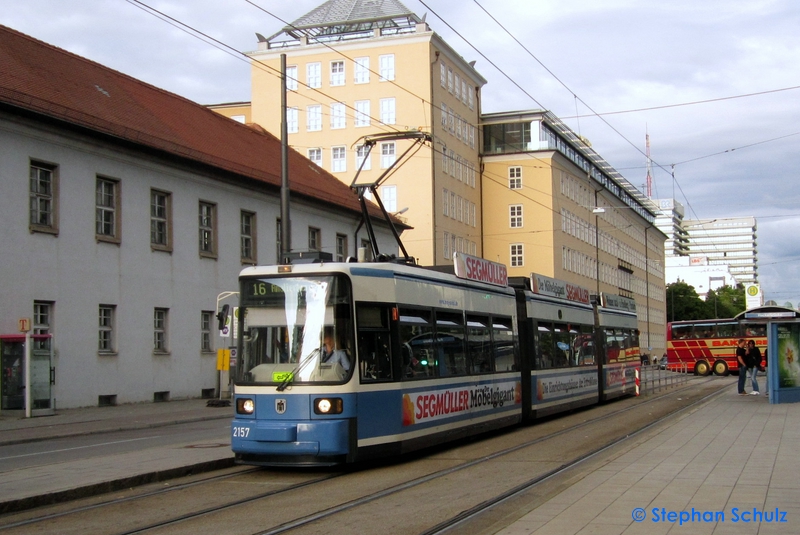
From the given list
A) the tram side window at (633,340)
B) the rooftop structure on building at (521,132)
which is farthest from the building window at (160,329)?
the rooftop structure on building at (521,132)

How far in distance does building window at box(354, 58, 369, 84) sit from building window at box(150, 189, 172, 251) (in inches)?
1308

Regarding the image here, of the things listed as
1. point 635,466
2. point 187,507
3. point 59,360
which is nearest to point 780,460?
point 635,466

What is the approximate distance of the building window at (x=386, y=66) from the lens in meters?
62.7

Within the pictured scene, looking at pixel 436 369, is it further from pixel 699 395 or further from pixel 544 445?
pixel 699 395

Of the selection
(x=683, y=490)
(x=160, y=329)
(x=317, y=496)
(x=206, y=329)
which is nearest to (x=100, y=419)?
(x=160, y=329)

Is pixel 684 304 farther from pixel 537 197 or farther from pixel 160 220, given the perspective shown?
pixel 160 220

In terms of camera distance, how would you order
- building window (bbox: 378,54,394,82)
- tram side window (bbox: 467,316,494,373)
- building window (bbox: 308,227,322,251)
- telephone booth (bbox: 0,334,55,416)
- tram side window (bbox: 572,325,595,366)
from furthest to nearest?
building window (bbox: 378,54,394,82) → building window (bbox: 308,227,322,251) → telephone booth (bbox: 0,334,55,416) → tram side window (bbox: 572,325,595,366) → tram side window (bbox: 467,316,494,373)

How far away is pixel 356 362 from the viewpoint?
1233cm

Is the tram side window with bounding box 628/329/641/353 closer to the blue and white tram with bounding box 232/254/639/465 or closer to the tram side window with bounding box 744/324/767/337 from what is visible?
the blue and white tram with bounding box 232/254/639/465

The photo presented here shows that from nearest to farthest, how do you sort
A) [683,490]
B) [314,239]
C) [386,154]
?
[683,490], [314,239], [386,154]

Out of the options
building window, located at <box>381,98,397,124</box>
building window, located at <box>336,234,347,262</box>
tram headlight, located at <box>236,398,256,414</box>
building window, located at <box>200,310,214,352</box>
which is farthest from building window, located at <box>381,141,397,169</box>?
tram headlight, located at <box>236,398,256,414</box>

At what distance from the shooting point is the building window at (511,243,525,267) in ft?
245

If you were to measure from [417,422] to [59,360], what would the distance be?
645 inches

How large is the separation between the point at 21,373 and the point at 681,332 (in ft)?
147
